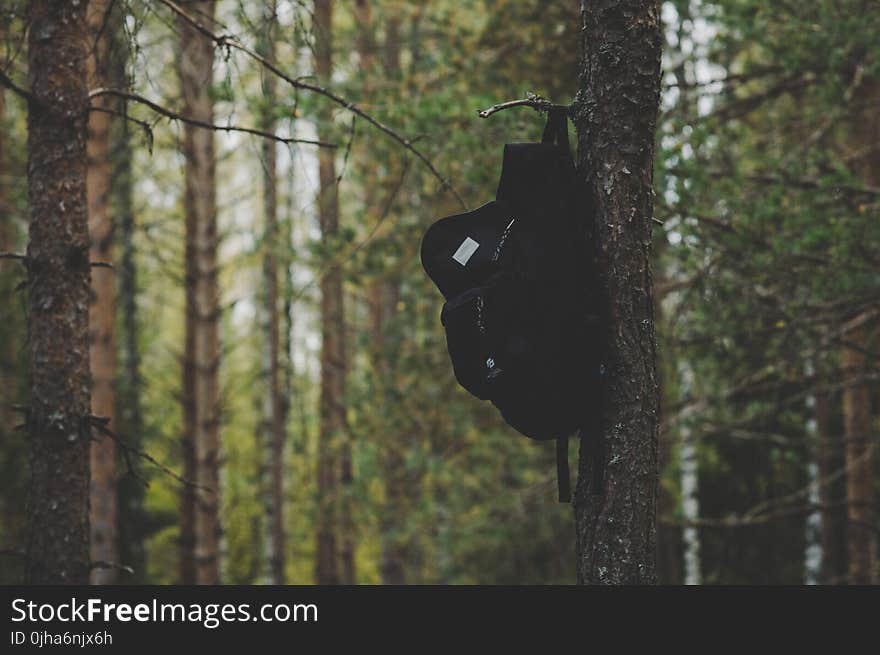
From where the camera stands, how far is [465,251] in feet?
8.30

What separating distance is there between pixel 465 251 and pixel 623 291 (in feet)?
1.55

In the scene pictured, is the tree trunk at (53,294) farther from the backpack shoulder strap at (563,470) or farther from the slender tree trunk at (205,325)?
the slender tree trunk at (205,325)

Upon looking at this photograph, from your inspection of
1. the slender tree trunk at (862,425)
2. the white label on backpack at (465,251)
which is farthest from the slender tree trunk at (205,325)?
the white label on backpack at (465,251)

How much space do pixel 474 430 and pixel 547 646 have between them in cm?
676

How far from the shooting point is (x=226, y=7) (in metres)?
11.8

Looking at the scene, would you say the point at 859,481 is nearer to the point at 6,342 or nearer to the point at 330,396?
the point at 330,396

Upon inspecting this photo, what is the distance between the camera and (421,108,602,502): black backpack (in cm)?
238

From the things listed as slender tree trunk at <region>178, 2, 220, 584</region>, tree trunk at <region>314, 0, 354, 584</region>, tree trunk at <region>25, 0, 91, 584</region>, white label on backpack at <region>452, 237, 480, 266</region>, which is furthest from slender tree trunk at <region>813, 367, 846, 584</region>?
tree trunk at <region>25, 0, 91, 584</region>

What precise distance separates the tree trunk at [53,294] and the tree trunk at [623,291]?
2.20 metres

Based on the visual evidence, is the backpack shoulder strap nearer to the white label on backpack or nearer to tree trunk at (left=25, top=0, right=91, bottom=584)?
the white label on backpack

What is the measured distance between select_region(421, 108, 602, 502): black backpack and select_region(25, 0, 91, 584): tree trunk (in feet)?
6.05

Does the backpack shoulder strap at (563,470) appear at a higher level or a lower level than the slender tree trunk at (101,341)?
lower

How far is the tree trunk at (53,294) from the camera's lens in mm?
3533

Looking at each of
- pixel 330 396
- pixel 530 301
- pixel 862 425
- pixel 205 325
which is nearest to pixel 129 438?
pixel 205 325
